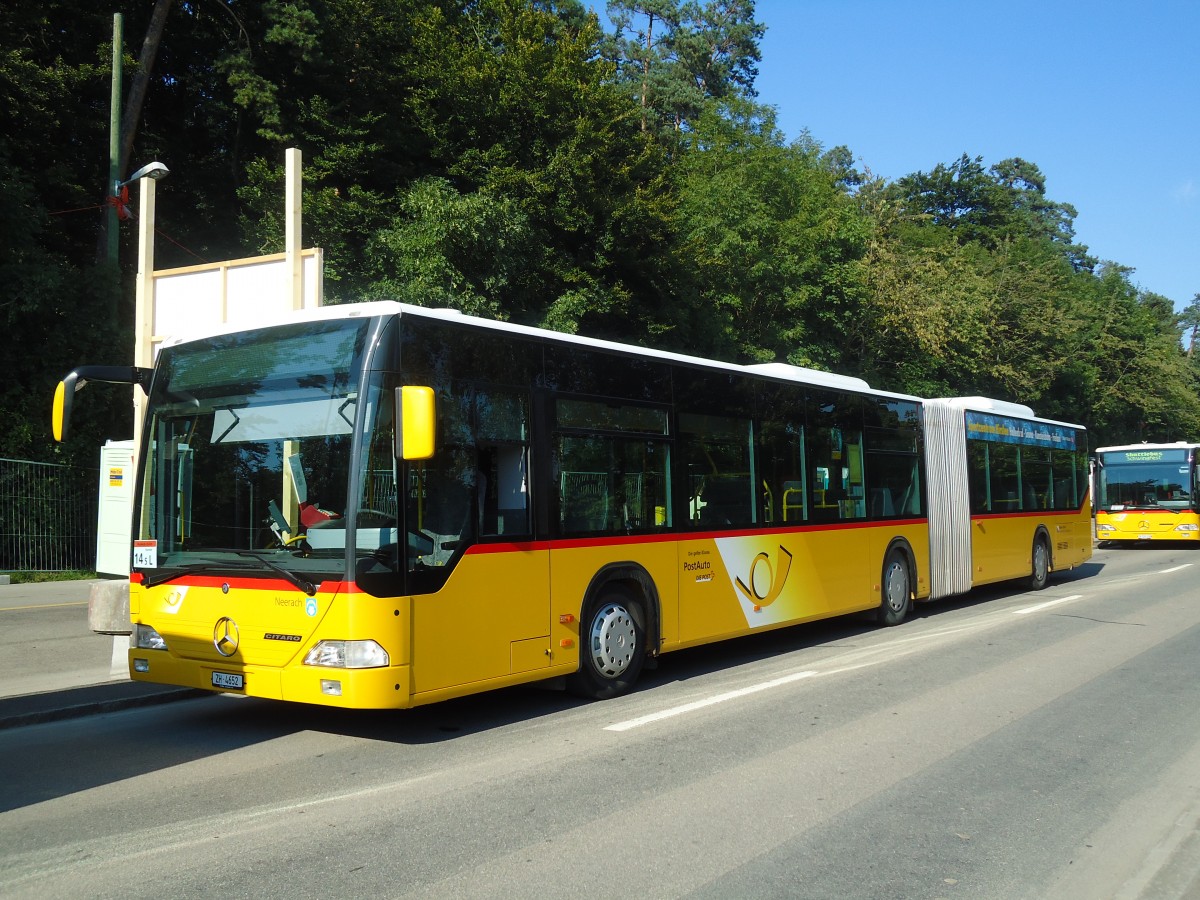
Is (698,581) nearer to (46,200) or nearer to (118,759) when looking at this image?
(118,759)

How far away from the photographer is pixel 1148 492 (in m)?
31.0

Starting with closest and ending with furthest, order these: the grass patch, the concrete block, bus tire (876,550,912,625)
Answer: the concrete block < bus tire (876,550,912,625) < the grass patch

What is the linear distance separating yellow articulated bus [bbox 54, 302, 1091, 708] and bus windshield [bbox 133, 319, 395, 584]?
0.02 meters

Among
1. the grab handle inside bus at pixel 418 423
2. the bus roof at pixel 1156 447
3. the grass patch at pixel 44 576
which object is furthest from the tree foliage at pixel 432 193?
the grab handle inside bus at pixel 418 423

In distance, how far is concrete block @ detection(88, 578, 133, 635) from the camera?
882 centimetres

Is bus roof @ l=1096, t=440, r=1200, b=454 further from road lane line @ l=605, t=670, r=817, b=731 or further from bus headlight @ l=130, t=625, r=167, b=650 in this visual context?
bus headlight @ l=130, t=625, r=167, b=650

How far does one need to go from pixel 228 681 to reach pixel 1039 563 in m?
15.5

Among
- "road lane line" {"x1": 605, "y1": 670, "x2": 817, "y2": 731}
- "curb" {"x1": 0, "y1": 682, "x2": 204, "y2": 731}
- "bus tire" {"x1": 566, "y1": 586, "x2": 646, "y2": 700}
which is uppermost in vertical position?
"bus tire" {"x1": 566, "y1": 586, "x2": 646, "y2": 700}

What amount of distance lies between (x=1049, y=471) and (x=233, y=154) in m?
22.1

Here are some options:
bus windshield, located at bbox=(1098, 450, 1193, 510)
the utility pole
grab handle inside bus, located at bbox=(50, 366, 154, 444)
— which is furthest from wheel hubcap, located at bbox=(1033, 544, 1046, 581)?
the utility pole

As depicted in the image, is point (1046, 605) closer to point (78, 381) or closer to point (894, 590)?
point (894, 590)

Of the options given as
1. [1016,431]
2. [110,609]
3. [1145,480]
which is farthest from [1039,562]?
[110,609]

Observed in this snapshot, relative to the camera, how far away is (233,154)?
28094 mm

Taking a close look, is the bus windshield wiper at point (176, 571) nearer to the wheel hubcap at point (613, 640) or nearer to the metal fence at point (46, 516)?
the wheel hubcap at point (613, 640)
